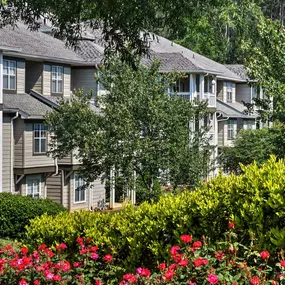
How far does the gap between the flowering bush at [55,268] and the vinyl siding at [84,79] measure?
31.4 m

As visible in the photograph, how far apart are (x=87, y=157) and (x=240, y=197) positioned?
69.2 ft

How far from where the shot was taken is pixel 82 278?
8.22 m

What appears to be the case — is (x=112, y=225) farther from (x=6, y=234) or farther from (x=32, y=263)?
(x=6, y=234)

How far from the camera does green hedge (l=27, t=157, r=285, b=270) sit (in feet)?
25.2

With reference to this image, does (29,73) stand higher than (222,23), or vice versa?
(222,23)

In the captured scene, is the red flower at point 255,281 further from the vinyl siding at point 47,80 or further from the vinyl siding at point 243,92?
the vinyl siding at point 243,92

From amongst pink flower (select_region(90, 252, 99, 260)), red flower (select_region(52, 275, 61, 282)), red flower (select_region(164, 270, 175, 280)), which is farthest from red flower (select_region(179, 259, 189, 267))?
pink flower (select_region(90, 252, 99, 260))

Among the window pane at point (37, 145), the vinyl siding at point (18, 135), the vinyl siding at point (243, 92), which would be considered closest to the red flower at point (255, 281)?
the vinyl siding at point (18, 135)

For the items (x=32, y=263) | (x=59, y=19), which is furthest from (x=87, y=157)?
(x=32, y=263)

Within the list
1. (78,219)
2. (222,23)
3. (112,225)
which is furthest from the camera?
(222,23)

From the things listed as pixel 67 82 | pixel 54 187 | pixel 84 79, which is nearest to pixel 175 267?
pixel 54 187

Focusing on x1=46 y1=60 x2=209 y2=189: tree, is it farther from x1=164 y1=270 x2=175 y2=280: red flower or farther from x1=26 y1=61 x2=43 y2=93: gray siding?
x1=164 y1=270 x2=175 y2=280: red flower

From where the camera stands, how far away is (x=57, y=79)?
38.6 m

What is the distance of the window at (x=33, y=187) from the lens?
35125 mm
